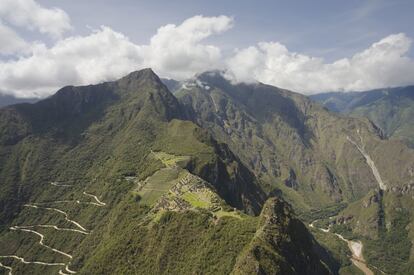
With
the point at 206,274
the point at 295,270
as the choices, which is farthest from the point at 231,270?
the point at 295,270

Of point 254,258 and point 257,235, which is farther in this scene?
point 257,235

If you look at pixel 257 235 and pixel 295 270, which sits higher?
pixel 257 235

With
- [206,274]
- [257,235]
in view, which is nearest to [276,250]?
[257,235]

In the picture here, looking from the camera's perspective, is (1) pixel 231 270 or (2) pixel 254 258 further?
(1) pixel 231 270

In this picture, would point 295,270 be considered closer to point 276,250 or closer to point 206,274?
point 276,250

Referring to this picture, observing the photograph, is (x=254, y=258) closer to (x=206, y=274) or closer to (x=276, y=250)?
(x=276, y=250)

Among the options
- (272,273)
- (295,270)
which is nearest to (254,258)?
(272,273)

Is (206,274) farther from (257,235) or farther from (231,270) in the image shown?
(257,235)
